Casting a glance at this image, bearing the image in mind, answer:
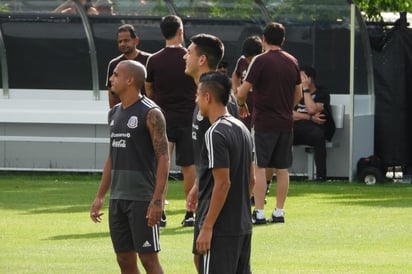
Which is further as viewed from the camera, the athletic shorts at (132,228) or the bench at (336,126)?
the bench at (336,126)

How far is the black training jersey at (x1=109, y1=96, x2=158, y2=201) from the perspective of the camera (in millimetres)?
9328

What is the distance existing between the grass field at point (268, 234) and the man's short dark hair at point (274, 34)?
2.00 metres

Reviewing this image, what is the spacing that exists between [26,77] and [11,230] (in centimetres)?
777

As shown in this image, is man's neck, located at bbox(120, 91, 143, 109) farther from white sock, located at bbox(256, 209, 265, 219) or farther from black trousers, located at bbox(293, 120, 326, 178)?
black trousers, located at bbox(293, 120, 326, 178)

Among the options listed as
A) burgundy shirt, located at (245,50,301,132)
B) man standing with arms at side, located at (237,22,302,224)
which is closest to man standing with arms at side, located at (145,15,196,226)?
man standing with arms at side, located at (237,22,302,224)

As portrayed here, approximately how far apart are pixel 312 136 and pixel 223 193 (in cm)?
1203

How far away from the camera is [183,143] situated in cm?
1391

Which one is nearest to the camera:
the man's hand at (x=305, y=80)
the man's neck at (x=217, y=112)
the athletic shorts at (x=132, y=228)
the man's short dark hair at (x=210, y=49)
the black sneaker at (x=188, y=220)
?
the man's neck at (x=217, y=112)

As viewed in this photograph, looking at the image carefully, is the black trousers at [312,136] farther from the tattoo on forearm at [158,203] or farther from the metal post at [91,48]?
the tattoo on forearm at [158,203]

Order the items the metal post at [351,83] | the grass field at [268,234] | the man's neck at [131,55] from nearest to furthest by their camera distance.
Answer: the grass field at [268,234] < the man's neck at [131,55] < the metal post at [351,83]

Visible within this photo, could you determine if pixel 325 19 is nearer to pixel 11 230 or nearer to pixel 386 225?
pixel 386 225

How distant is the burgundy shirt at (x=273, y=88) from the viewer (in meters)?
14.1

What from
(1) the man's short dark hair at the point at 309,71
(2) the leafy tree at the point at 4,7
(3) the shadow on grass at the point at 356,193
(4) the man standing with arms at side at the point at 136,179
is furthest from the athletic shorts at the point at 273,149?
(2) the leafy tree at the point at 4,7

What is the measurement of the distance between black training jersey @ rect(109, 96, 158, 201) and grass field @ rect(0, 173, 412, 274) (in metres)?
1.76
